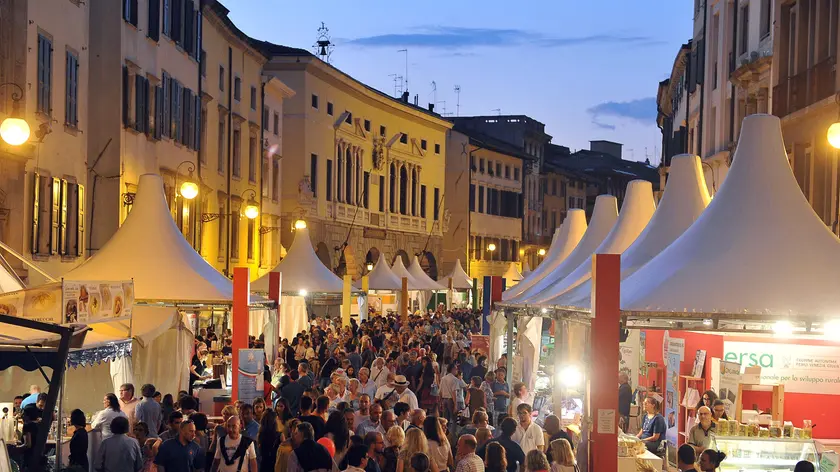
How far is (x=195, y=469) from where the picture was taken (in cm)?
1259

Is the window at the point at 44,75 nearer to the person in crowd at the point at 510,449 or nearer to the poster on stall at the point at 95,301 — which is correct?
the poster on stall at the point at 95,301

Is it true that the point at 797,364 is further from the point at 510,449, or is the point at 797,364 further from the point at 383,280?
the point at 383,280

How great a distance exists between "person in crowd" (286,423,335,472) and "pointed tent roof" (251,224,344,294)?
20.1m

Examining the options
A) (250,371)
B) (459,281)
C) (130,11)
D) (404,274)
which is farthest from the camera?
(459,281)

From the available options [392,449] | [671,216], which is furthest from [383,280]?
[392,449]

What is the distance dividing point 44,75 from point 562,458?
14.5 metres

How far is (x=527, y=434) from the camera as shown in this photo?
13.8 m

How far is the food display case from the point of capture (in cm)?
1416

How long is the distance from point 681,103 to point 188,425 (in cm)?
4212

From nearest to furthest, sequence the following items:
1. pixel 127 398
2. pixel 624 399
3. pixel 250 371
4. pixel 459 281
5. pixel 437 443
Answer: pixel 437 443 < pixel 127 398 < pixel 250 371 < pixel 624 399 < pixel 459 281

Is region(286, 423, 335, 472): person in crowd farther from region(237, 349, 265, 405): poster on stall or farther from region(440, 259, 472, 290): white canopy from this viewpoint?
region(440, 259, 472, 290): white canopy

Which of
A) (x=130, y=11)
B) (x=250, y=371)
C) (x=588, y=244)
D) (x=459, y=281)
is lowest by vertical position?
(x=250, y=371)

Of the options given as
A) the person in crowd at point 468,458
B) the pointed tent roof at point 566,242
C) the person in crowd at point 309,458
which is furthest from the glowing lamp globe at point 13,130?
the pointed tent roof at point 566,242

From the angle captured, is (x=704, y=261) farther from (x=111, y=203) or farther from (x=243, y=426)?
(x=111, y=203)
